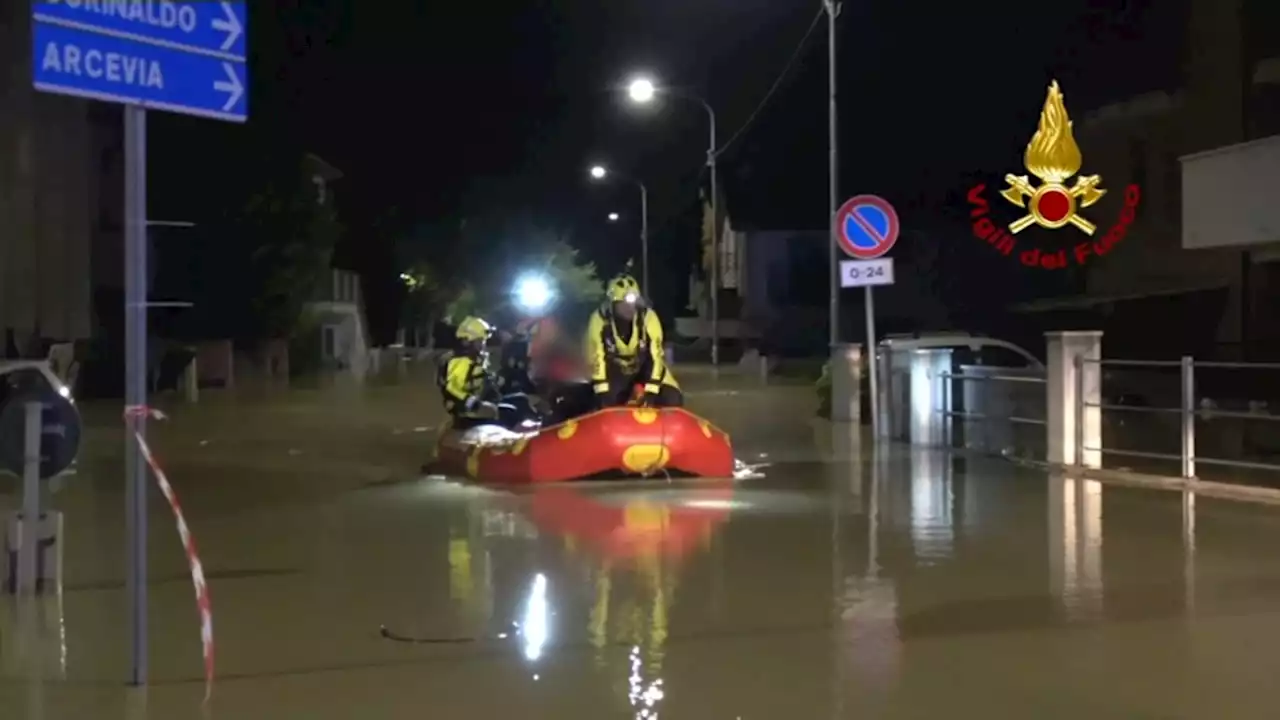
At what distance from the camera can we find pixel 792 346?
207 feet

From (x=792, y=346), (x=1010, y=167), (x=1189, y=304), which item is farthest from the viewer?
(x=792, y=346)

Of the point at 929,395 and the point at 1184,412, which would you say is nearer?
the point at 1184,412

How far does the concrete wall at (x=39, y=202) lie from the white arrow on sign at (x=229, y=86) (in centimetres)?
2559

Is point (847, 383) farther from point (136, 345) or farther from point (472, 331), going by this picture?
point (136, 345)

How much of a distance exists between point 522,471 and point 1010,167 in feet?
113

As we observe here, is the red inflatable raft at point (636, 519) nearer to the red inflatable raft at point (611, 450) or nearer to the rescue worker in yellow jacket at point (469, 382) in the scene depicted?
the red inflatable raft at point (611, 450)

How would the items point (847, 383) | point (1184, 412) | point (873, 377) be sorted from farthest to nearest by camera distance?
point (847, 383), point (873, 377), point (1184, 412)

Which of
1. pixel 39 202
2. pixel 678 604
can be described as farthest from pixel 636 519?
pixel 39 202

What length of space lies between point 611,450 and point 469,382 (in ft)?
9.32

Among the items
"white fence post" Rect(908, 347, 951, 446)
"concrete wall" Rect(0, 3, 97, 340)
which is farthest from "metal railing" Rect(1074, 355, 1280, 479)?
"concrete wall" Rect(0, 3, 97, 340)

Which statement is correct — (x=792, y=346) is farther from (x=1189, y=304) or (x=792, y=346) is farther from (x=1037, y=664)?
(x=1037, y=664)

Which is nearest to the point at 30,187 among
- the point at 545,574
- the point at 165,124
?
the point at 165,124

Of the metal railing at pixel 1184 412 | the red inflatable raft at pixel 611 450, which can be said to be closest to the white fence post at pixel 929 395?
the metal railing at pixel 1184 412

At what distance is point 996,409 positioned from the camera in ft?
63.6
